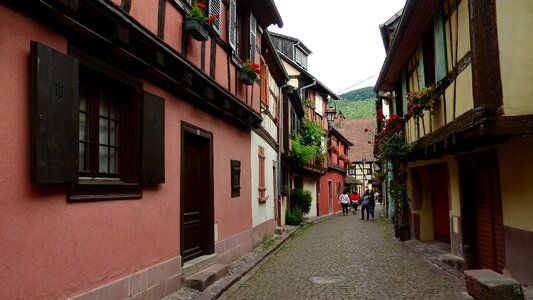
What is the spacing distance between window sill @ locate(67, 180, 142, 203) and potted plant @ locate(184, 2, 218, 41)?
2.53 meters

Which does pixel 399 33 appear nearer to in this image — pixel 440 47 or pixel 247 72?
pixel 440 47

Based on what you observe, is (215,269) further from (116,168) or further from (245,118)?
(245,118)

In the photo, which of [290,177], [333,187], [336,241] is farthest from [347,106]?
[336,241]

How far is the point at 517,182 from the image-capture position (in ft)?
22.0

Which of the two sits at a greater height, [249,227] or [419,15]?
[419,15]

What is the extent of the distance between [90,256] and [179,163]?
2.59 metres

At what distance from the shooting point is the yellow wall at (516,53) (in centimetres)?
574

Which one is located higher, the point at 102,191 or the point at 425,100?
the point at 425,100

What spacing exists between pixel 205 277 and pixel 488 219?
16.3 ft

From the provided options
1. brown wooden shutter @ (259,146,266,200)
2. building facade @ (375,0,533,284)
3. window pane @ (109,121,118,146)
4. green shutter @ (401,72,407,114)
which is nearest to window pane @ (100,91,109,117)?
window pane @ (109,121,118,146)

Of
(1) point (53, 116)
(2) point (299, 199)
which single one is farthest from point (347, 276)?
(2) point (299, 199)

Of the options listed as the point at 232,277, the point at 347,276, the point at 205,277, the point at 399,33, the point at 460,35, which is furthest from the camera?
the point at 399,33

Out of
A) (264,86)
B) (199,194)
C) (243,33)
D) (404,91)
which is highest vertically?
(243,33)

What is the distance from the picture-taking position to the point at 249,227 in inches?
444
